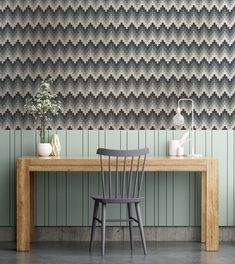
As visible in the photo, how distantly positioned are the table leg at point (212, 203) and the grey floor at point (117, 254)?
0.47ft

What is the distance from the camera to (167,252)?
5371 mm

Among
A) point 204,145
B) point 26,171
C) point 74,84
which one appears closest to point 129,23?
point 74,84

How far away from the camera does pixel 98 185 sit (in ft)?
19.6

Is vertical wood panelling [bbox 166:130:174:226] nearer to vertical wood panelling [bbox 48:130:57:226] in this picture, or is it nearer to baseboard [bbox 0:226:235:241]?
baseboard [bbox 0:226:235:241]

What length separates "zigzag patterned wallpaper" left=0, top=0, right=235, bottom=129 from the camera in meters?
6.02

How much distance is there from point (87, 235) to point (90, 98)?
128 cm

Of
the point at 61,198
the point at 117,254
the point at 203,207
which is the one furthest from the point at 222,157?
the point at 61,198

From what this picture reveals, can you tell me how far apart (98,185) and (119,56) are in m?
1.22

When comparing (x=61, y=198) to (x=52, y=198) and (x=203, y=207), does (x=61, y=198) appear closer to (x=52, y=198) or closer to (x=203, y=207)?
(x=52, y=198)

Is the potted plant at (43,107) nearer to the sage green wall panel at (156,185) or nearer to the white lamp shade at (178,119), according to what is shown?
the sage green wall panel at (156,185)

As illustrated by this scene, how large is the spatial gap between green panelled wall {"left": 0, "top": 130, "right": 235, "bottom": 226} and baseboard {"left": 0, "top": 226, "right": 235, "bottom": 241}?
0.06m

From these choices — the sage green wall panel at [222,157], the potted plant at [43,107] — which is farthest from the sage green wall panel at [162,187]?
the potted plant at [43,107]

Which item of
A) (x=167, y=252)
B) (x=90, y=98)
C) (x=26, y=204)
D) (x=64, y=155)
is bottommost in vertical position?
(x=167, y=252)

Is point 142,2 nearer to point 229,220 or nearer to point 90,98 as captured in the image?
point 90,98
